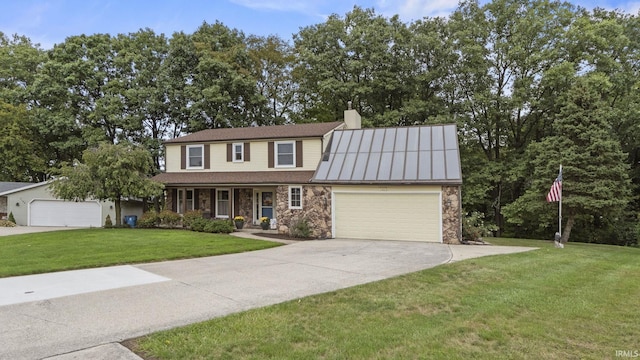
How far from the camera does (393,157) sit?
15.7 meters

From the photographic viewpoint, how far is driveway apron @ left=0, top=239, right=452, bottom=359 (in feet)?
A: 14.2

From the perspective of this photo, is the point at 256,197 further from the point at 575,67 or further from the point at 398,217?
the point at 575,67

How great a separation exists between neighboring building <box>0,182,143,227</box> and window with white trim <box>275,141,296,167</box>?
9.54 meters

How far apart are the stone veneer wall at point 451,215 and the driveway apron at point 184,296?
3562mm

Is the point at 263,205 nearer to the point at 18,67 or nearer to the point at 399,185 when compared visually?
the point at 399,185

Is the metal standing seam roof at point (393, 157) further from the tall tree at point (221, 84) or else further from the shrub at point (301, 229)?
the tall tree at point (221, 84)

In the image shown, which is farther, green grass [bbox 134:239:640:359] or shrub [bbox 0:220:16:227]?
shrub [bbox 0:220:16:227]

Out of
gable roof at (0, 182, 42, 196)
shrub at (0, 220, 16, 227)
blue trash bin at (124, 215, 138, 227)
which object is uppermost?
gable roof at (0, 182, 42, 196)

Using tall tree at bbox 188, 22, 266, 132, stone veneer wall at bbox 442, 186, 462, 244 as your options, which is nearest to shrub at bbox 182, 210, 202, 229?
tall tree at bbox 188, 22, 266, 132

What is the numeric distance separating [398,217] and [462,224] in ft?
8.64

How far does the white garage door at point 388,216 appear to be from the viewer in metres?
14.0

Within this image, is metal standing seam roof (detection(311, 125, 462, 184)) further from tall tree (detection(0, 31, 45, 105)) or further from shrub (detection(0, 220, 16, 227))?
tall tree (detection(0, 31, 45, 105))

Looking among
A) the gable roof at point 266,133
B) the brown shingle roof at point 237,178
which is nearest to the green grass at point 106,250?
the brown shingle roof at point 237,178

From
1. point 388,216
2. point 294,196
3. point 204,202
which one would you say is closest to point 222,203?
point 204,202
